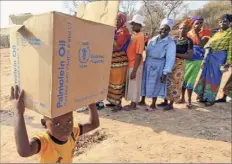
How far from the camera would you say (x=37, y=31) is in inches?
51.9

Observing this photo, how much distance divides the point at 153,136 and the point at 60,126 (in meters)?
2.45

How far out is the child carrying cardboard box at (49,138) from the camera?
1.44m

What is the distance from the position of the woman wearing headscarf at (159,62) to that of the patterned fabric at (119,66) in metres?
Answer: 0.39

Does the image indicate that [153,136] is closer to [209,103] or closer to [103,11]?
[209,103]

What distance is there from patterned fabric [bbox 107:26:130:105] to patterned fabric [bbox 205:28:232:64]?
67.8 inches

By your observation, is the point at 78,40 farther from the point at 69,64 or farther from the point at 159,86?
the point at 159,86

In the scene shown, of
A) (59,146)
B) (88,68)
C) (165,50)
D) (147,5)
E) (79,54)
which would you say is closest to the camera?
(79,54)

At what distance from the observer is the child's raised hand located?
4.69 feet

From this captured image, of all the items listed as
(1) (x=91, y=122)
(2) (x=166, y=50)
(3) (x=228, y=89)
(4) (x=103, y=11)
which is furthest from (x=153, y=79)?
(4) (x=103, y=11)

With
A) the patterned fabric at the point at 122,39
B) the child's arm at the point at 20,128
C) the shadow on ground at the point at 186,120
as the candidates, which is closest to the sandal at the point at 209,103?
the shadow on ground at the point at 186,120

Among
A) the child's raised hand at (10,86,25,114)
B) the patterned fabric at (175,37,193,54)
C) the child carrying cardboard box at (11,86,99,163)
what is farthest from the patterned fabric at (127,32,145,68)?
the child's raised hand at (10,86,25,114)

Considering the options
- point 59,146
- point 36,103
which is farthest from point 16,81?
point 59,146

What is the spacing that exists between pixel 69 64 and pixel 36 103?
0.26m

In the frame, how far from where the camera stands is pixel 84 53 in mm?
1480
